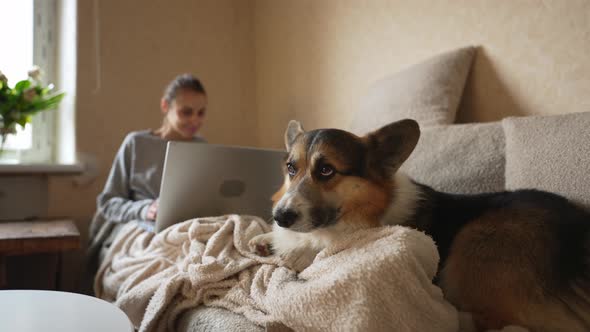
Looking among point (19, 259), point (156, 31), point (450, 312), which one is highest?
point (156, 31)

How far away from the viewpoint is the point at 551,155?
3.63 feet

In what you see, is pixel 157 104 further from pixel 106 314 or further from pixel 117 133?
pixel 106 314

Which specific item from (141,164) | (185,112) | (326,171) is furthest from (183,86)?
(326,171)

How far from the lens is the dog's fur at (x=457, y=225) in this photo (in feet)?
2.86

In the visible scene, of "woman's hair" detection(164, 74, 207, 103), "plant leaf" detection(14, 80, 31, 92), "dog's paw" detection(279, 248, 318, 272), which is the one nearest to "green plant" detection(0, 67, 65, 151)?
→ "plant leaf" detection(14, 80, 31, 92)

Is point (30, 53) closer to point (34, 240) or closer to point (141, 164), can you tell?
point (141, 164)

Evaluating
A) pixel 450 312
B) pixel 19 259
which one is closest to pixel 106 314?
pixel 450 312

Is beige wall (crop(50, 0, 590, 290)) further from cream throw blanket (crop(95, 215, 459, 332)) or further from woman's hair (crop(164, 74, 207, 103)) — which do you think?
cream throw blanket (crop(95, 215, 459, 332))

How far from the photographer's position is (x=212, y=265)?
3.49 ft

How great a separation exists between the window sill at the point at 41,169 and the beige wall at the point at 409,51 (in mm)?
1289

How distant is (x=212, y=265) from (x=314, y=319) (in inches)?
15.4

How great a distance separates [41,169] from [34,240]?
28.8 inches

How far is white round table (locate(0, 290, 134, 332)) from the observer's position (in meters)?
0.82

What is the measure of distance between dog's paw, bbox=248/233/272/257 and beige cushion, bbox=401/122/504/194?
23.3 inches
